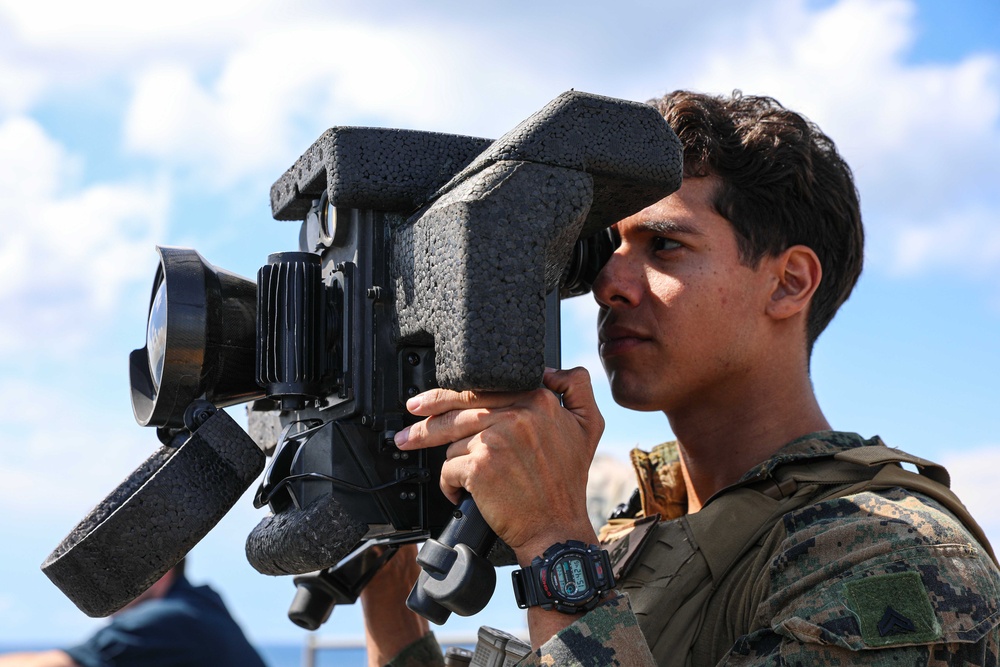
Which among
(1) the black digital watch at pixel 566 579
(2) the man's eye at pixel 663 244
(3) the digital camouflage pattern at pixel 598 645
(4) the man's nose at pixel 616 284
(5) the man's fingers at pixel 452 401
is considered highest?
(2) the man's eye at pixel 663 244

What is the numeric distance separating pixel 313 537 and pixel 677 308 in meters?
0.95

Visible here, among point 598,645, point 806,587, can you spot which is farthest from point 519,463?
point 806,587

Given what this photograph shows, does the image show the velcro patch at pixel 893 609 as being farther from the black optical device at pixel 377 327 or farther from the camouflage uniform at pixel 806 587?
the black optical device at pixel 377 327

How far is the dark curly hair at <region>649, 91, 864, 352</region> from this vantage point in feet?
7.43

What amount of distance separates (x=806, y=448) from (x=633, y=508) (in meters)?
0.67

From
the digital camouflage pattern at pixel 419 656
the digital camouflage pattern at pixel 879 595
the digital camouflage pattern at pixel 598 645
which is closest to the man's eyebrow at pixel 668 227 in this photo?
the digital camouflage pattern at pixel 879 595

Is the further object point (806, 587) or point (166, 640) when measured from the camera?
point (166, 640)

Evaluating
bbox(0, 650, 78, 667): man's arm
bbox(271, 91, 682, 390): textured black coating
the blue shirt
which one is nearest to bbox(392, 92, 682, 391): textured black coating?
bbox(271, 91, 682, 390): textured black coating

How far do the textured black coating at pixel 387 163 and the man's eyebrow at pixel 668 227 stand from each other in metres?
0.56

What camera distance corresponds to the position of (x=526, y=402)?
5.01 ft

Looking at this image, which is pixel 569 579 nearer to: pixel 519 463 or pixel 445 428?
pixel 519 463

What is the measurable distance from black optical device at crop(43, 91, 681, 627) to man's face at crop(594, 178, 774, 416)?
333 mm

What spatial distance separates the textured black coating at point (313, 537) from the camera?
Result: 1.57 meters

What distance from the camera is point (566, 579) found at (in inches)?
58.4
